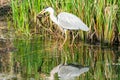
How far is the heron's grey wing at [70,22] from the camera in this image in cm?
896

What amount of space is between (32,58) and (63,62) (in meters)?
0.54

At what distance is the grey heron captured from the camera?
29.6 feet

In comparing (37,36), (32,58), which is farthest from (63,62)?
(37,36)

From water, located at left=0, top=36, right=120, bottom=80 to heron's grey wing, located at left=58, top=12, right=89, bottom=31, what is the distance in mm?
363

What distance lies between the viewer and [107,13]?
8797 millimetres

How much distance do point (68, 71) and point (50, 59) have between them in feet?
2.63

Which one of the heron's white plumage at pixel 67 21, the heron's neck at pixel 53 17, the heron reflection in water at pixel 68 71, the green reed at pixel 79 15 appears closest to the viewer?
the heron reflection in water at pixel 68 71

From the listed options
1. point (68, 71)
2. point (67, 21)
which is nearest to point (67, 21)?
point (67, 21)

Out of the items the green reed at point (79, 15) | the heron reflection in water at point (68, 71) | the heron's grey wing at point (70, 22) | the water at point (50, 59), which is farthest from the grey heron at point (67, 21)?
the heron reflection in water at point (68, 71)

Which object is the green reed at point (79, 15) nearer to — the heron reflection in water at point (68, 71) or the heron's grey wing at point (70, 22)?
the heron's grey wing at point (70, 22)

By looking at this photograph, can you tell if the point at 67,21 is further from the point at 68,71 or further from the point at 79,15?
the point at 68,71

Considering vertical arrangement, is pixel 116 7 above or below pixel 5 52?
above

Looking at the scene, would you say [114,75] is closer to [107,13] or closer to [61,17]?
[107,13]

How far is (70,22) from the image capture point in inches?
368
